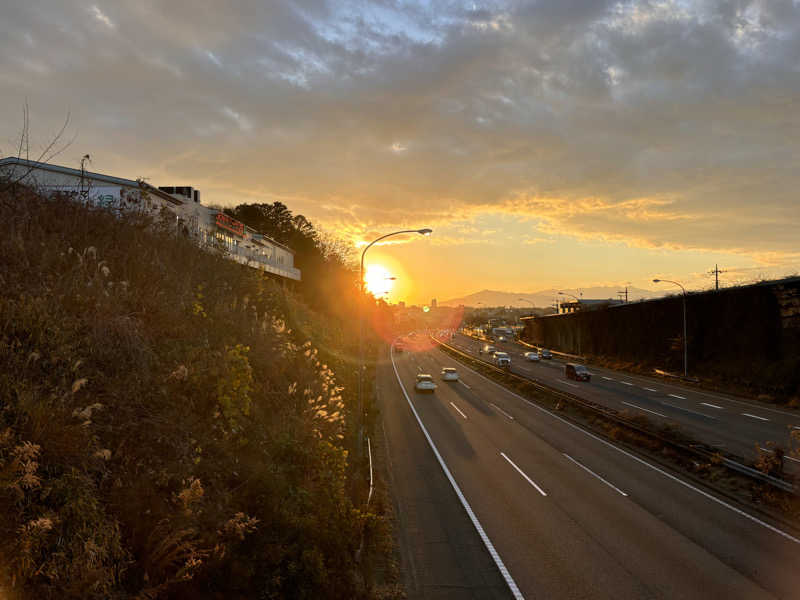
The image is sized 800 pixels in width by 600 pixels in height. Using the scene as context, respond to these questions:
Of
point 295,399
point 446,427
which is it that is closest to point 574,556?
point 295,399

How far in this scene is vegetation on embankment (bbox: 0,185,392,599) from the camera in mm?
6496

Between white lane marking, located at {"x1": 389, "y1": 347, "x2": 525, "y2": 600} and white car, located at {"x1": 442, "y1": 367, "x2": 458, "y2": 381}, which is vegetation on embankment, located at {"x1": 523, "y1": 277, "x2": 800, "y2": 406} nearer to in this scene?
white car, located at {"x1": 442, "y1": 367, "x2": 458, "y2": 381}

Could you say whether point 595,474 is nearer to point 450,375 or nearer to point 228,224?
point 450,375

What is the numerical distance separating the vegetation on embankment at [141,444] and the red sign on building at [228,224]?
2722 cm

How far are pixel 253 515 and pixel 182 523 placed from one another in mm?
1957

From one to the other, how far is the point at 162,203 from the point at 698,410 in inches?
1519

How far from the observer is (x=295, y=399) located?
50.6 ft

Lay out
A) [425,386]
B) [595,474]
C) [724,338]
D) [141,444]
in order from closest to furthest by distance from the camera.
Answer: [141,444]
[595,474]
[425,386]
[724,338]

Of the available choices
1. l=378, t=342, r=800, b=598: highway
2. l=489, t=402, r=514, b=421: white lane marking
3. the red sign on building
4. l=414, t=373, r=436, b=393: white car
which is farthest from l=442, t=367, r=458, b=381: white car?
the red sign on building

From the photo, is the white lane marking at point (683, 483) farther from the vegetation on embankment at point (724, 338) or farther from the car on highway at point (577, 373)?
the vegetation on embankment at point (724, 338)

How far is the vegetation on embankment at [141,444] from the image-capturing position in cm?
650

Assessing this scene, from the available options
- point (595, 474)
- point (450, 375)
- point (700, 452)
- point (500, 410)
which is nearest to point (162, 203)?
point (500, 410)

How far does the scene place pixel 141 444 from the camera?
8500 mm

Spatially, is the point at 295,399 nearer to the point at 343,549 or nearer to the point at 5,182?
the point at 343,549
